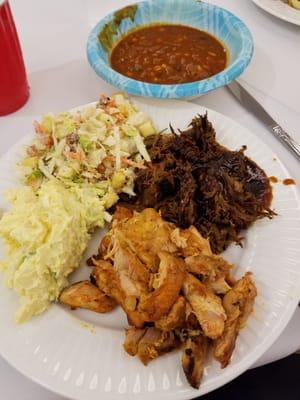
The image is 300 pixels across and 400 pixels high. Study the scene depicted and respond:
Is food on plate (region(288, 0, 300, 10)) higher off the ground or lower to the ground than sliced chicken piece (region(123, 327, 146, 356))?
higher

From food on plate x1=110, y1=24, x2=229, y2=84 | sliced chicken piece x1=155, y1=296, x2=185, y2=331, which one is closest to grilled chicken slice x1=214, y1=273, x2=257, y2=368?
sliced chicken piece x1=155, y1=296, x2=185, y2=331

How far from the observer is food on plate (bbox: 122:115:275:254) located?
1.70 m

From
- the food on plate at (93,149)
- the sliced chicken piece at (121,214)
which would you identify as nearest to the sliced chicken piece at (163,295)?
the sliced chicken piece at (121,214)

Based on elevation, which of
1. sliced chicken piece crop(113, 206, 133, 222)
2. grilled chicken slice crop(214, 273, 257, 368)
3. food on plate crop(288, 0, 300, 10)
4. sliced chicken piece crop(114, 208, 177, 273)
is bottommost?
grilled chicken slice crop(214, 273, 257, 368)

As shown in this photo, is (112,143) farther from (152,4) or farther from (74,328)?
(152,4)

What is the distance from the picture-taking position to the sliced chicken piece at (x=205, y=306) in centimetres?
127

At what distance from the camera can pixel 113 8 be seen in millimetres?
2854

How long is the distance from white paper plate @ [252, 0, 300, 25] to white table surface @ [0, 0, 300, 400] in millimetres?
114

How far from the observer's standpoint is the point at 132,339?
53.3 inches

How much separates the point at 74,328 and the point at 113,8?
2.16 m

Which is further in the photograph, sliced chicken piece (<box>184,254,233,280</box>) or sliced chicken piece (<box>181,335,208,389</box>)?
sliced chicken piece (<box>184,254,233,280</box>)

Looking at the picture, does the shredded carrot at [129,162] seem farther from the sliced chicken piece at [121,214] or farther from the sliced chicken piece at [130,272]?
the sliced chicken piece at [130,272]

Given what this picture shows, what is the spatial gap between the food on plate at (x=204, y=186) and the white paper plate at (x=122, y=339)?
71 millimetres

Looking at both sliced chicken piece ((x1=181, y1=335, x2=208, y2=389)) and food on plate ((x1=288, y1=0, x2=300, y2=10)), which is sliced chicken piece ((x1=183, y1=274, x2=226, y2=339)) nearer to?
sliced chicken piece ((x1=181, y1=335, x2=208, y2=389))
